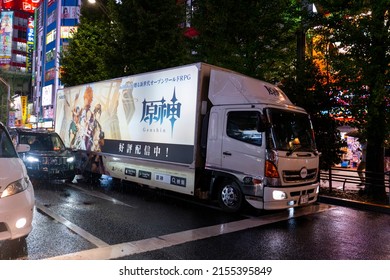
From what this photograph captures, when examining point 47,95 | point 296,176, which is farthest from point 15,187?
point 47,95

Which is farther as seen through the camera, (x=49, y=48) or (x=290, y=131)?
(x=49, y=48)

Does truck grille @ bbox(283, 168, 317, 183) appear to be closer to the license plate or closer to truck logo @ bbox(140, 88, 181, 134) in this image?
the license plate

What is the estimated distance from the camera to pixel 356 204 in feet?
30.1

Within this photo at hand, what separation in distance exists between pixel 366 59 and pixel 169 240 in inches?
290

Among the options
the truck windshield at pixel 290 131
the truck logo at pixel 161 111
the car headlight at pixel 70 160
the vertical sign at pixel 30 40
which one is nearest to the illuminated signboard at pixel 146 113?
the truck logo at pixel 161 111

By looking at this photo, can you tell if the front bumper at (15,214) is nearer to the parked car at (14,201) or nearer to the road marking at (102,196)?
the parked car at (14,201)

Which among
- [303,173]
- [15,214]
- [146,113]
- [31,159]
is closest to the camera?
[15,214]

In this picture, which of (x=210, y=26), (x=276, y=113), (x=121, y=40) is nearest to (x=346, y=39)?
(x=276, y=113)

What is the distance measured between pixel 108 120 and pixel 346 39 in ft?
23.9

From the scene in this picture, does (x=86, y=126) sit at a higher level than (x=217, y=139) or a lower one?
higher

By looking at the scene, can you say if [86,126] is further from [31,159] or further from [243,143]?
[243,143]

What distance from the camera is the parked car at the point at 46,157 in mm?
10930

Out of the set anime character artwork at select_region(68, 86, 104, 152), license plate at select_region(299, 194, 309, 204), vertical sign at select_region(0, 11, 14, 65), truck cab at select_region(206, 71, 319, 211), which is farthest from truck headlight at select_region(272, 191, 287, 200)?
vertical sign at select_region(0, 11, 14, 65)

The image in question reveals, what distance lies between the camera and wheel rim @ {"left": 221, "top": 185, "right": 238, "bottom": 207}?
7.91 metres
